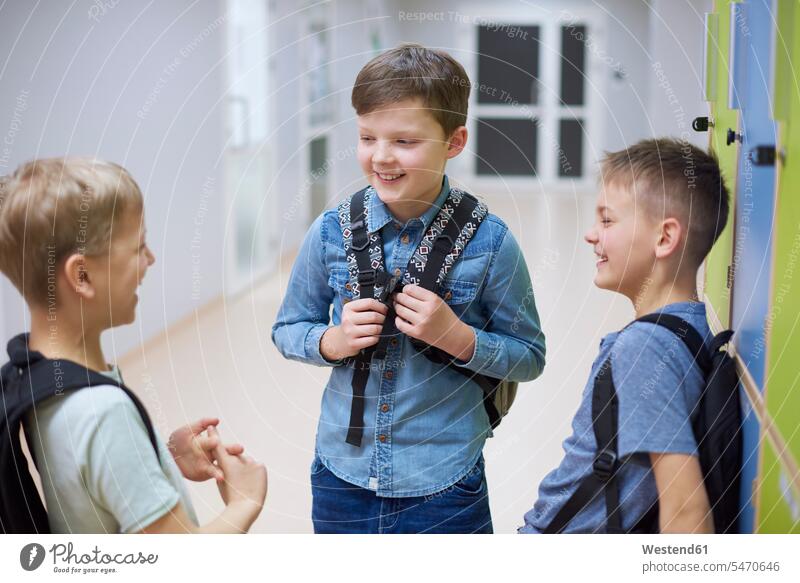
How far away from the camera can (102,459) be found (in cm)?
90

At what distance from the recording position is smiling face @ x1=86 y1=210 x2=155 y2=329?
94 centimetres

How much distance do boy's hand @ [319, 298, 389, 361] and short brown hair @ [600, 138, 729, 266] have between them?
11.1 inches

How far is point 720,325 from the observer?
1.13 metres

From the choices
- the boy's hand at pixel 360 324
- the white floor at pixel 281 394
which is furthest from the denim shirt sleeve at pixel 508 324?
the white floor at pixel 281 394

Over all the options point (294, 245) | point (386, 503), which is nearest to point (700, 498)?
point (386, 503)

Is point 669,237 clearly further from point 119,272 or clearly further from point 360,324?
point 119,272

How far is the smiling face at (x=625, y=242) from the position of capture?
3.39ft

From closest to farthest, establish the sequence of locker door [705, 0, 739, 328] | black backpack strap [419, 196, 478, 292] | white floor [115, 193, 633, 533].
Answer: black backpack strap [419, 196, 478, 292] → locker door [705, 0, 739, 328] → white floor [115, 193, 633, 533]

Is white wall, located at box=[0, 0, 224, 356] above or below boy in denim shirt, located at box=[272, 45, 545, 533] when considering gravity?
above

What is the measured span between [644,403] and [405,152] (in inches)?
13.8

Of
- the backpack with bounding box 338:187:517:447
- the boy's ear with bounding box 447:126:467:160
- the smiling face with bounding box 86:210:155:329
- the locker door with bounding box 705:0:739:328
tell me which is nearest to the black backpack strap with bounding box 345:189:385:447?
the backpack with bounding box 338:187:517:447

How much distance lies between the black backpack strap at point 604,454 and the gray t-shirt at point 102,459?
43cm

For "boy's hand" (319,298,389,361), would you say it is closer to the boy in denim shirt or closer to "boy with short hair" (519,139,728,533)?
the boy in denim shirt

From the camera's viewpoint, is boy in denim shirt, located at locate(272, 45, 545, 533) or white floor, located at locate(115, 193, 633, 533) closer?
boy in denim shirt, located at locate(272, 45, 545, 533)
